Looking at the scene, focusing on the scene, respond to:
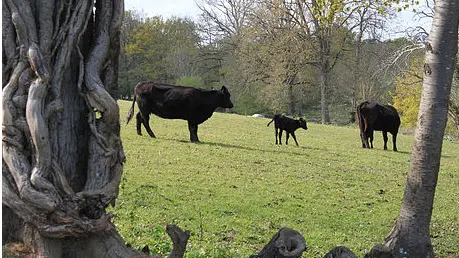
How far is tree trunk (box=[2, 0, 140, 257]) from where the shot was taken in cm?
362

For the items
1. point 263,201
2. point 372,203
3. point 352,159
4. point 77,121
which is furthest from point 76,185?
point 352,159

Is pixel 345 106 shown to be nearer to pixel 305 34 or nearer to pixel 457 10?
pixel 305 34

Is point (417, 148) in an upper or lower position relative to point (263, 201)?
upper

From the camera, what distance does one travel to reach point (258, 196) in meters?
10.9

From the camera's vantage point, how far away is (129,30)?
54.9 metres

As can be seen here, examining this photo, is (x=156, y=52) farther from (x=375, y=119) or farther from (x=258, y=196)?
(x=258, y=196)

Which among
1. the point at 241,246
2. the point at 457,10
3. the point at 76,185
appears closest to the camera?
the point at 76,185

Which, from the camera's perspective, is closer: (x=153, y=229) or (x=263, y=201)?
(x=153, y=229)

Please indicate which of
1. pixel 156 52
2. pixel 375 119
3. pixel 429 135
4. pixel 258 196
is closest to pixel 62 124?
pixel 429 135

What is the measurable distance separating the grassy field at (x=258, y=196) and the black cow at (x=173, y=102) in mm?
892

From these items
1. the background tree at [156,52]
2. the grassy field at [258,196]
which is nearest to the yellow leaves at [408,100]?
the background tree at [156,52]

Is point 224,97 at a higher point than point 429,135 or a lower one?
higher

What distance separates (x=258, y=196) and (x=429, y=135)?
17.5 feet

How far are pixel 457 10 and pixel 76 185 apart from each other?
4315 mm
